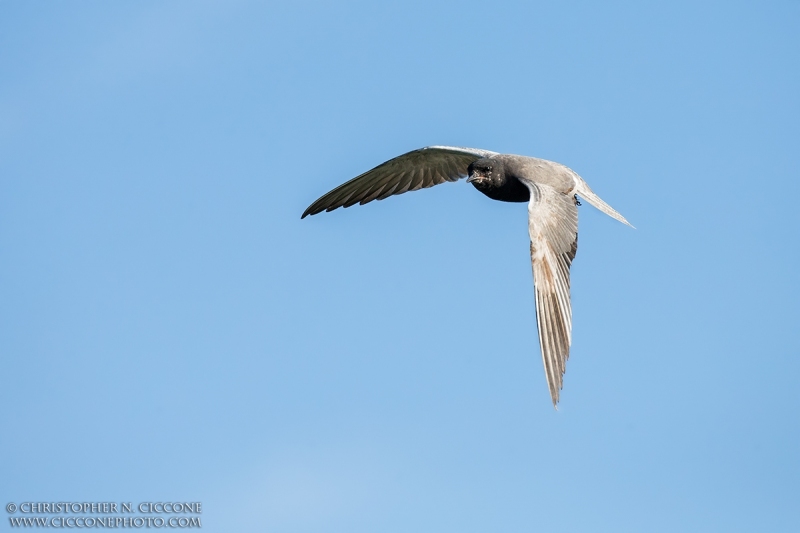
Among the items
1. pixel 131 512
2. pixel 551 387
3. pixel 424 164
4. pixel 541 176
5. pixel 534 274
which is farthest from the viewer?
pixel 424 164

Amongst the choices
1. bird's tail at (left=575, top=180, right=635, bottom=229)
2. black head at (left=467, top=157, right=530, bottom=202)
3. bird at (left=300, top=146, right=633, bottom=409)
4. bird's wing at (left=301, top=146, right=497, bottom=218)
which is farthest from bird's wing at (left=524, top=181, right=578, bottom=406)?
bird's wing at (left=301, top=146, right=497, bottom=218)

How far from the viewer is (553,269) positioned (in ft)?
44.8

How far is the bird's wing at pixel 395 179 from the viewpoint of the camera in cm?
1816

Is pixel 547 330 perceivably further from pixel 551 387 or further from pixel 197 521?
pixel 197 521

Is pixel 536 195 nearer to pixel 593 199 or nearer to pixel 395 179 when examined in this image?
pixel 593 199

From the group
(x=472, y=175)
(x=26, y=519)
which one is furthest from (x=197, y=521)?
(x=472, y=175)

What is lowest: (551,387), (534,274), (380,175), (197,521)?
(197,521)

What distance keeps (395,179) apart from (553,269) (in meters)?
5.55

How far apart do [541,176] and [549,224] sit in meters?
1.94

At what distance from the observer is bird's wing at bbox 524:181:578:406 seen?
42.0 ft

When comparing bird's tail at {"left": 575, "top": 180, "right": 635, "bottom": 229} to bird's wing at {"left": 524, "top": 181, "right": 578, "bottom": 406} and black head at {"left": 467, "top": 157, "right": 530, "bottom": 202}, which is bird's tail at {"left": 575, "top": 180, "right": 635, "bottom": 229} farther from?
bird's wing at {"left": 524, "top": 181, "right": 578, "bottom": 406}

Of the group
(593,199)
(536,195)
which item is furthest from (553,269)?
(593,199)

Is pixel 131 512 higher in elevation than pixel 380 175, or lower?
lower

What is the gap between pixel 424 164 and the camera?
18250 mm
